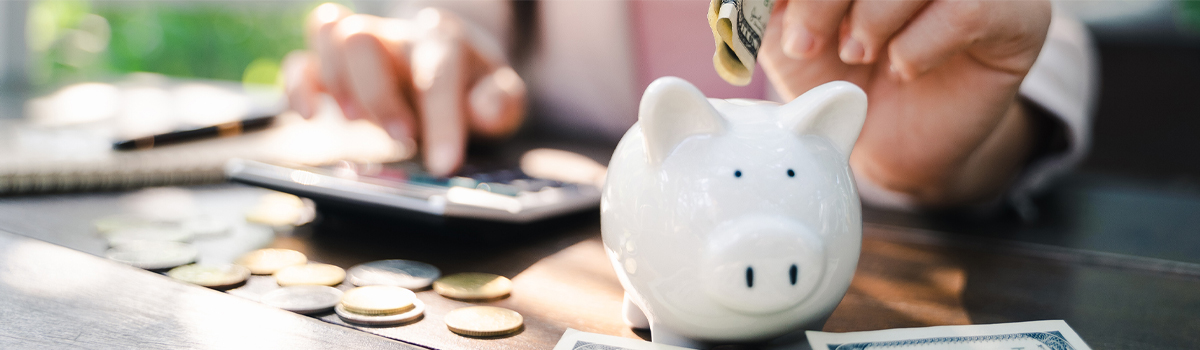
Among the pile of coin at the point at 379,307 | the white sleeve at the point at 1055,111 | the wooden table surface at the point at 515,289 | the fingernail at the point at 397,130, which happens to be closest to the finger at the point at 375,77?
the fingernail at the point at 397,130

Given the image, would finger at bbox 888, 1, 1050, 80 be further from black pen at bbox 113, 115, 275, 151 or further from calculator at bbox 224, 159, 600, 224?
black pen at bbox 113, 115, 275, 151

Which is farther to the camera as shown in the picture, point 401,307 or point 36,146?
point 36,146

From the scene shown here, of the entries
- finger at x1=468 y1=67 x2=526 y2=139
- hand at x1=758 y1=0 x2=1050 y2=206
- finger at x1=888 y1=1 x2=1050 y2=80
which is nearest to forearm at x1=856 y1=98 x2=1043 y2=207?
hand at x1=758 y1=0 x2=1050 y2=206

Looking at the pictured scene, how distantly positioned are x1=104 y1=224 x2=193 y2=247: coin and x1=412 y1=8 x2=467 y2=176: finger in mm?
364

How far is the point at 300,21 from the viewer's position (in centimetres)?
434

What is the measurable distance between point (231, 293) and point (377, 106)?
722 millimetres

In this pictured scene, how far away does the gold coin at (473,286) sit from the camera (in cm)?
52

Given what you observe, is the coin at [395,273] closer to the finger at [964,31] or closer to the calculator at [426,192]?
the calculator at [426,192]

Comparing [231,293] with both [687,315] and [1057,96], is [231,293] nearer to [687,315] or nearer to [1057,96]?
[687,315]

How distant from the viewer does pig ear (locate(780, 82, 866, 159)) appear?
0.42 metres

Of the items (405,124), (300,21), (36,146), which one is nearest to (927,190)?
(405,124)

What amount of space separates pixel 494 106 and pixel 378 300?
0.71m

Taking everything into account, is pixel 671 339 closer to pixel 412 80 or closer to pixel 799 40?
pixel 799 40

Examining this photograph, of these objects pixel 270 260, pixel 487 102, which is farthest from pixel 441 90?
pixel 270 260
